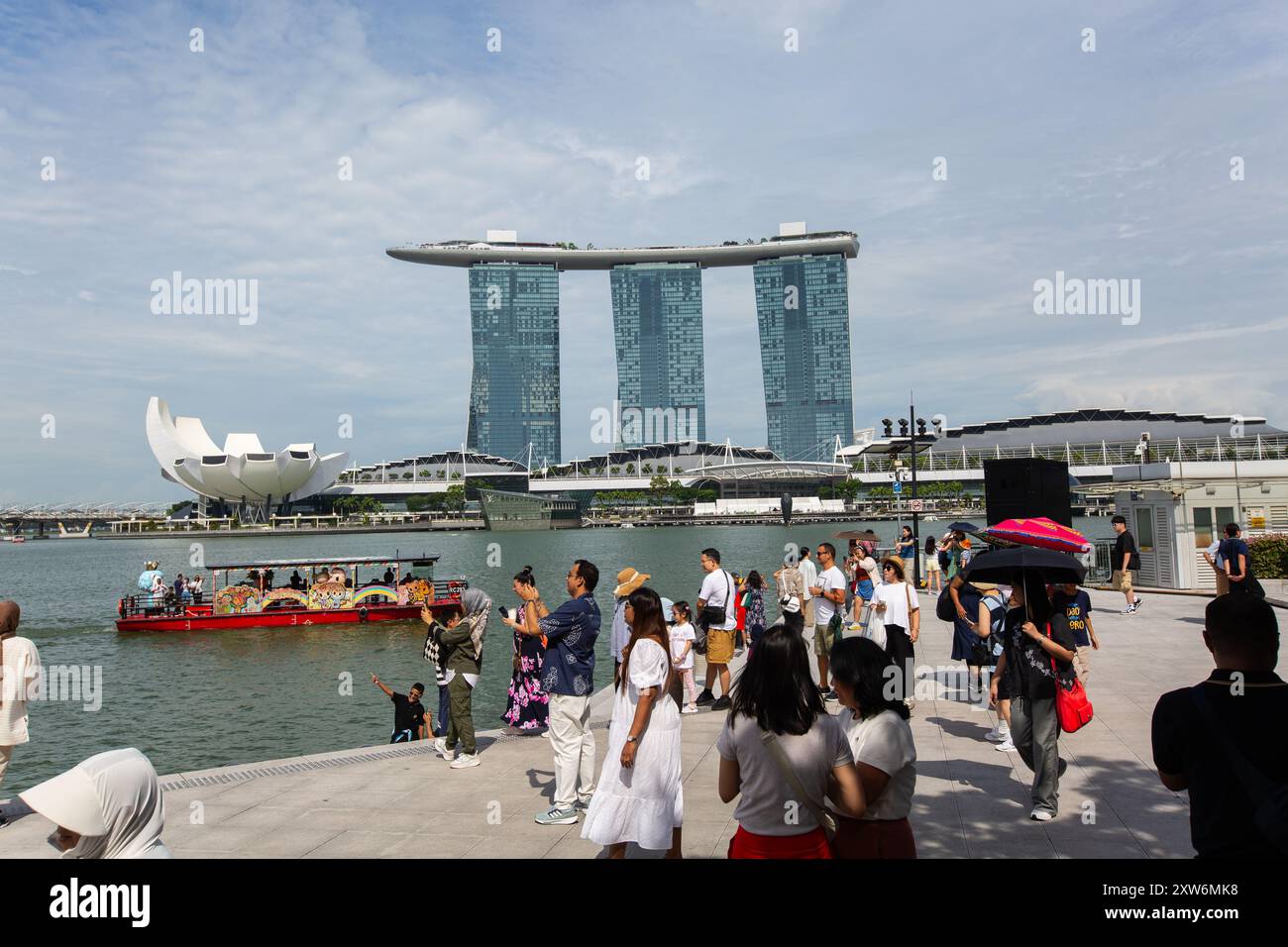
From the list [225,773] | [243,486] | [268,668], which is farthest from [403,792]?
[243,486]

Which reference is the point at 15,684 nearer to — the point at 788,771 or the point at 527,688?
the point at 527,688

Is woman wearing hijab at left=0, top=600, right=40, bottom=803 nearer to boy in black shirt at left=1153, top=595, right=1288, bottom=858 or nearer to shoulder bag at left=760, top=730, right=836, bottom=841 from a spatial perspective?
shoulder bag at left=760, top=730, right=836, bottom=841

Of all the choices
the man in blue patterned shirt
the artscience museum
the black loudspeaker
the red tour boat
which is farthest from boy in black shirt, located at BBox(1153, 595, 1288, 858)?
the artscience museum

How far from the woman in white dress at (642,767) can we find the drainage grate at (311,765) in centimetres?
470

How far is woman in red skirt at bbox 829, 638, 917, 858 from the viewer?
11.4ft

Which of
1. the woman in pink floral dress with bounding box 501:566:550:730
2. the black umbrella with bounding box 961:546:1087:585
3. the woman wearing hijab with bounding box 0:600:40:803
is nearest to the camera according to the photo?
the black umbrella with bounding box 961:546:1087:585

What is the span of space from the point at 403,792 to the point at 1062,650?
5319 mm

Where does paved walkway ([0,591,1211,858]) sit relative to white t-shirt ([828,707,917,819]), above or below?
below

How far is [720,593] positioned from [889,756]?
21.7 ft

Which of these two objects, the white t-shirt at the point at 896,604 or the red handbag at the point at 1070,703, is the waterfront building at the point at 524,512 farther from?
the red handbag at the point at 1070,703

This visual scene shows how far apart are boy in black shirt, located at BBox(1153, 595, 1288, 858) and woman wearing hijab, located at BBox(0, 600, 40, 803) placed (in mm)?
7056

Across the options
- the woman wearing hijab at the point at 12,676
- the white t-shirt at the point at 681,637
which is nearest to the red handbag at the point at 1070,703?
the white t-shirt at the point at 681,637

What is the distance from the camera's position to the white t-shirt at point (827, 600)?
10516 mm

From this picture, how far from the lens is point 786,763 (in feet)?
11.1
